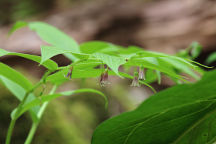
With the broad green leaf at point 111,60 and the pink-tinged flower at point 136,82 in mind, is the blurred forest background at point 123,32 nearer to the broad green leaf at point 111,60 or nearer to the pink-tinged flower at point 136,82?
the pink-tinged flower at point 136,82

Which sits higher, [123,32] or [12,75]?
[123,32]

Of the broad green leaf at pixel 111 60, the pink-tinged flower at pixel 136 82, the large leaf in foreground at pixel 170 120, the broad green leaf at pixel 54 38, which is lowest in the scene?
the large leaf in foreground at pixel 170 120

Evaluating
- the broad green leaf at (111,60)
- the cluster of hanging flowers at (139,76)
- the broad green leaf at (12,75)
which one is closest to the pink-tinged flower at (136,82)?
the cluster of hanging flowers at (139,76)

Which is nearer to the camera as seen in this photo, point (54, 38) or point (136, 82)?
point (136, 82)

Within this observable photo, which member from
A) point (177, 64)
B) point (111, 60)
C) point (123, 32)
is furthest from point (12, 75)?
point (123, 32)

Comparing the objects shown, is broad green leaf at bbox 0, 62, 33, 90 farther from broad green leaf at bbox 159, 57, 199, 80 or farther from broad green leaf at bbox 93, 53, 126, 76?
broad green leaf at bbox 159, 57, 199, 80

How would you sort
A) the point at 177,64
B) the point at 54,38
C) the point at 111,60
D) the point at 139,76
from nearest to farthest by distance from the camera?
1. the point at 111,60
2. the point at 139,76
3. the point at 177,64
4. the point at 54,38

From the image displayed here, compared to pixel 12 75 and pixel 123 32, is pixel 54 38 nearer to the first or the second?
pixel 12 75

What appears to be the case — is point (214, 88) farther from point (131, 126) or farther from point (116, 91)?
point (116, 91)

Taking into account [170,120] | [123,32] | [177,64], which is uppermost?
[123,32]

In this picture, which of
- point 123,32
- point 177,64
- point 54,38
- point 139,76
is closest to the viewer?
point 139,76
